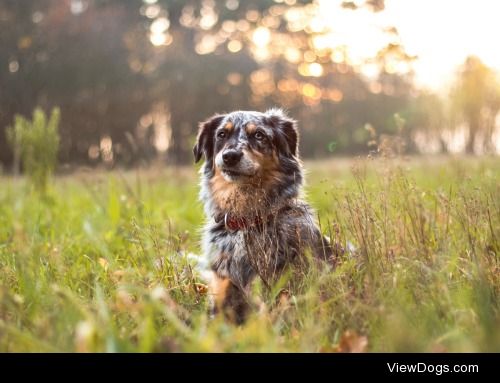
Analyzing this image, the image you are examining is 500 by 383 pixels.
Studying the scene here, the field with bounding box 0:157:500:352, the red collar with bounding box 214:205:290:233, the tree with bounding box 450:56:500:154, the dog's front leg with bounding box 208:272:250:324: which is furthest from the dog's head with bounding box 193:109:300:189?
the tree with bounding box 450:56:500:154

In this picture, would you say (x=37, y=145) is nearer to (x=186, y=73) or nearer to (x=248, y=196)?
(x=248, y=196)

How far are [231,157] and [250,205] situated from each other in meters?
0.40

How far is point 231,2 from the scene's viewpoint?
25156mm

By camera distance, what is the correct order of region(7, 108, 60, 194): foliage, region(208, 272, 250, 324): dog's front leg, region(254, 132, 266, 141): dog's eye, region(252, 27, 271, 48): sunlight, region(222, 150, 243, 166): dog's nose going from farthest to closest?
region(252, 27, 271, 48): sunlight < region(7, 108, 60, 194): foliage < region(254, 132, 266, 141): dog's eye < region(222, 150, 243, 166): dog's nose < region(208, 272, 250, 324): dog's front leg

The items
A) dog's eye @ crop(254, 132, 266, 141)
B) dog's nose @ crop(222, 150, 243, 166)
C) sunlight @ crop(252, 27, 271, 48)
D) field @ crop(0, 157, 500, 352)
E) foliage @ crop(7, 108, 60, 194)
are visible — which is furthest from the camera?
sunlight @ crop(252, 27, 271, 48)

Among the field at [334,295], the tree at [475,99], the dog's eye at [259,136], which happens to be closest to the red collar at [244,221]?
the field at [334,295]

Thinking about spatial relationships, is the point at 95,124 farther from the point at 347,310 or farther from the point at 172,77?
the point at 347,310

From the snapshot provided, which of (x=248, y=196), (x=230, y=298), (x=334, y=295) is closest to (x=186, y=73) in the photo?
(x=248, y=196)

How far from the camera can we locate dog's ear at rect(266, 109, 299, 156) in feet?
15.2
